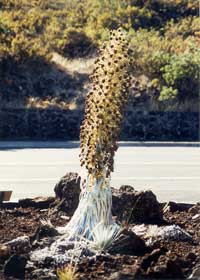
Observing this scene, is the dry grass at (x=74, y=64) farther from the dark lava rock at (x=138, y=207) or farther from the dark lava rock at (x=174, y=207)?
the dark lava rock at (x=138, y=207)

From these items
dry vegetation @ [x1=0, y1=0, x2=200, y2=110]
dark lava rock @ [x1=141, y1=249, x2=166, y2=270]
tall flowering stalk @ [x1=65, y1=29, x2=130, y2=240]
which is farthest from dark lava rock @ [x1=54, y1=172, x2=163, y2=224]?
dry vegetation @ [x1=0, y1=0, x2=200, y2=110]

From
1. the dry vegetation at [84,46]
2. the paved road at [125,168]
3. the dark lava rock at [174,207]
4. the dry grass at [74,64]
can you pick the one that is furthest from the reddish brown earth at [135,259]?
the dry grass at [74,64]

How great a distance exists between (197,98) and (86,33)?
20.0ft

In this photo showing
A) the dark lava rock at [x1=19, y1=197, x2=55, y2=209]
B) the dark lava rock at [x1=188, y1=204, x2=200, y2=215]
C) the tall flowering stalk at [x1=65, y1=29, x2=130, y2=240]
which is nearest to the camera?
the tall flowering stalk at [x1=65, y1=29, x2=130, y2=240]

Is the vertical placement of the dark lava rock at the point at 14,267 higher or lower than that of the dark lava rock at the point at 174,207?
lower

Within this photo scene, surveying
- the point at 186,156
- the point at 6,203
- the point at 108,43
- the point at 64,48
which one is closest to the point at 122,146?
the point at 186,156

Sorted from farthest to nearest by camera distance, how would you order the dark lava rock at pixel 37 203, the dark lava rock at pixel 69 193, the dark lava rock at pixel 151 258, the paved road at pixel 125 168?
the paved road at pixel 125 168
the dark lava rock at pixel 37 203
the dark lava rock at pixel 69 193
the dark lava rock at pixel 151 258

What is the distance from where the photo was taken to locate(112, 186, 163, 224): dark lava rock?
22.8 ft

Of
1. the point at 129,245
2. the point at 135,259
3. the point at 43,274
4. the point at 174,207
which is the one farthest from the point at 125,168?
the point at 43,274

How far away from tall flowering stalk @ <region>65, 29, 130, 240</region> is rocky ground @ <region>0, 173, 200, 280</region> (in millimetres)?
249

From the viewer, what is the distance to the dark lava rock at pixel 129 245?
591 cm

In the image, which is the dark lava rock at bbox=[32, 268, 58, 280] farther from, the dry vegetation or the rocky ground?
the dry vegetation

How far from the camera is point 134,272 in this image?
533 cm

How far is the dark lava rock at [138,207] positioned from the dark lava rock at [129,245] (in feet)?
3.18
